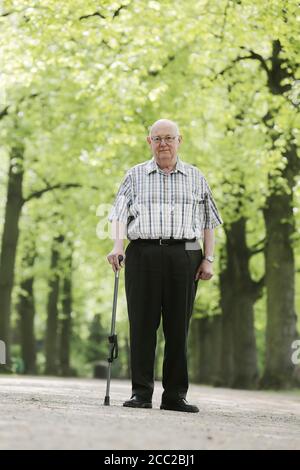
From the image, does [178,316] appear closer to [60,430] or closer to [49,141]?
[60,430]

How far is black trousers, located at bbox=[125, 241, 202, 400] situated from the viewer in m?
8.04

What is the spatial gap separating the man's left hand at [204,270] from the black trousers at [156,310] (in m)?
0.12

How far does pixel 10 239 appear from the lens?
79.4ft

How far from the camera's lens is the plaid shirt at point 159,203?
7.98m

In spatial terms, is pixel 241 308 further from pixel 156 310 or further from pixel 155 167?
pixel 155 167

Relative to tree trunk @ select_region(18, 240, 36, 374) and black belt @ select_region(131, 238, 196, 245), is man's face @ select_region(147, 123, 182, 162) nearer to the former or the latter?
black belt @ select_region(131, 238, 196, 245)

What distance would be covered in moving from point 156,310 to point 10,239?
16.5 m

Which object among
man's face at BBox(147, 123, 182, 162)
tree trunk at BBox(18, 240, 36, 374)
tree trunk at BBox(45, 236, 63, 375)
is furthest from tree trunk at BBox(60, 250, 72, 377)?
man's face at BBox(147, 123, 182, 162)

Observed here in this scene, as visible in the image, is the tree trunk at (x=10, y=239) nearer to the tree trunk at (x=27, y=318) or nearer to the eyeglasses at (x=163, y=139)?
the tree trunk at (x=27, y=318)

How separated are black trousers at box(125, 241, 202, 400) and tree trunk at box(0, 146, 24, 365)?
15231 mm

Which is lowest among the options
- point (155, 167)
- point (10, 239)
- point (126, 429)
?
point (126, 429)

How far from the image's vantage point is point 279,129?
58.0 feet

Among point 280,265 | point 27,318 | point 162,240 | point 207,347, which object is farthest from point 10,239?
point 162,240

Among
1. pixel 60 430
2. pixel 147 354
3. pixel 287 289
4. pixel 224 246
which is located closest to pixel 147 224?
pixel 147 354
